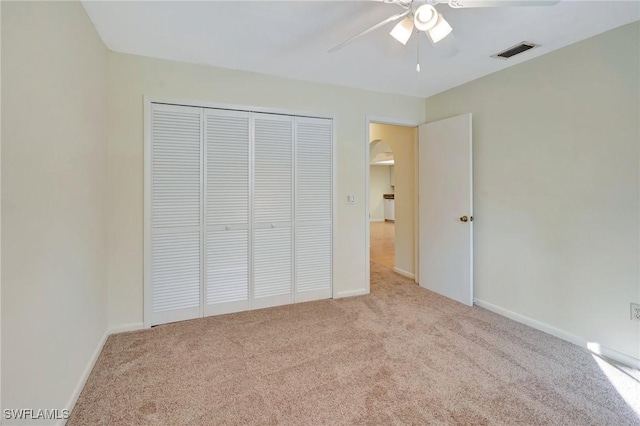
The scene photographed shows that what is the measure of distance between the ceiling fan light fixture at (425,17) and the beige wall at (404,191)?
240 centimetres

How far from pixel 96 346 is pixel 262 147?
2.14 meters

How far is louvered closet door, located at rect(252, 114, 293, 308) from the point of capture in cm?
301

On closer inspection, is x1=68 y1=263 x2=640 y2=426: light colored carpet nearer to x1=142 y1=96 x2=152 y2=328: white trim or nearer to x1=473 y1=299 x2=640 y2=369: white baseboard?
x1=473 y1=299 x2=640 y2=369: white baseboard

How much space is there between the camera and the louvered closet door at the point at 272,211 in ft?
9.87

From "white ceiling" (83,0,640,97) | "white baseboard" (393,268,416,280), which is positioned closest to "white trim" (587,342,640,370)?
"white baseboard" (393,268,416,280)

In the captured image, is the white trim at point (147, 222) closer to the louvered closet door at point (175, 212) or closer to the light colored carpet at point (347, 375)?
the louvered closet door at point (175, 212)

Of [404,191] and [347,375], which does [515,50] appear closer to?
[404,191]

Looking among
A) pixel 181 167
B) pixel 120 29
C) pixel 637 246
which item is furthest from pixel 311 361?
pixel 120 29

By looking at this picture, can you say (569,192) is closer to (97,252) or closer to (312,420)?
(312,420)

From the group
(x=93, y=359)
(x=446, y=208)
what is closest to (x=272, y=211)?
(x=93, y=359)

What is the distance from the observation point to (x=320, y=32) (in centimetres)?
219

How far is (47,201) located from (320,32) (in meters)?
2.01

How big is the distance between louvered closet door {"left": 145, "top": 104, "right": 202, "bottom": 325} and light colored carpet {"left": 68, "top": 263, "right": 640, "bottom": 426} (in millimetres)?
231

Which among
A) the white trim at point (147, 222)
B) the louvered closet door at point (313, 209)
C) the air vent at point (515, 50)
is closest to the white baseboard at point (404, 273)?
the louvered closet door at point (313, 209)
